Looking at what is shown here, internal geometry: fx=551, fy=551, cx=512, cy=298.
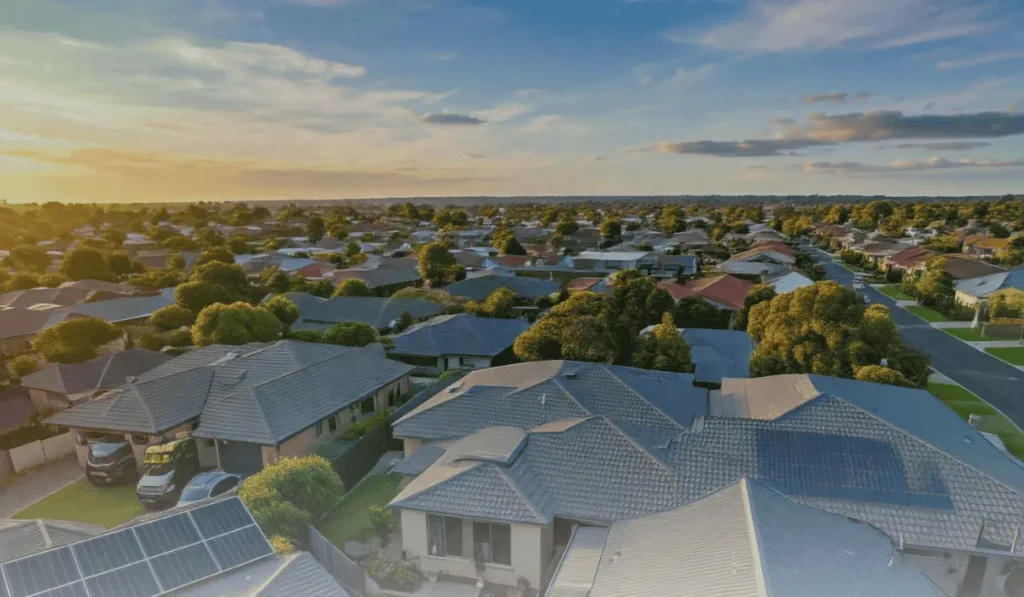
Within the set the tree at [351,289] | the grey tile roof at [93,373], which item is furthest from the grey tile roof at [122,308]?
the tree at [351,289]

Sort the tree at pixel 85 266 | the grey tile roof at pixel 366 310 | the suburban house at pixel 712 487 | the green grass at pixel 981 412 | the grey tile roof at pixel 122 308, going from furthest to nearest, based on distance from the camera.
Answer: the tree at pixel 85 266 → the grey tile roof at pixel 366 310 → the grey tile roof at pixel 122 308 → the green grass at pixel 981 412 → the suburban house at pixel 712 487

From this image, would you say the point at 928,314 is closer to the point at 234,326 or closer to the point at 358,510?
the point at 358,510

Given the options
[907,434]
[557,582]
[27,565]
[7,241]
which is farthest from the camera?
[7,241]

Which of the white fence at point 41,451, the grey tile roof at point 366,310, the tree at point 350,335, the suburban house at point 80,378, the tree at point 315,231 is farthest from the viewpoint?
the tree at point 315,231

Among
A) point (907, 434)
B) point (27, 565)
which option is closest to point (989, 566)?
point (907, 434)

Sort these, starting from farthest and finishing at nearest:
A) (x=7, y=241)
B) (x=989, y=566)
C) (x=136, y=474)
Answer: (x=7, y=241), (x=136, y=474), (x=989, y=566)

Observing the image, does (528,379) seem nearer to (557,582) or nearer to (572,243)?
(557,582)

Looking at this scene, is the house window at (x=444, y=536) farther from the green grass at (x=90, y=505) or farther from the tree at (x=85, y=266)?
the tree at (x=85, y=266)
